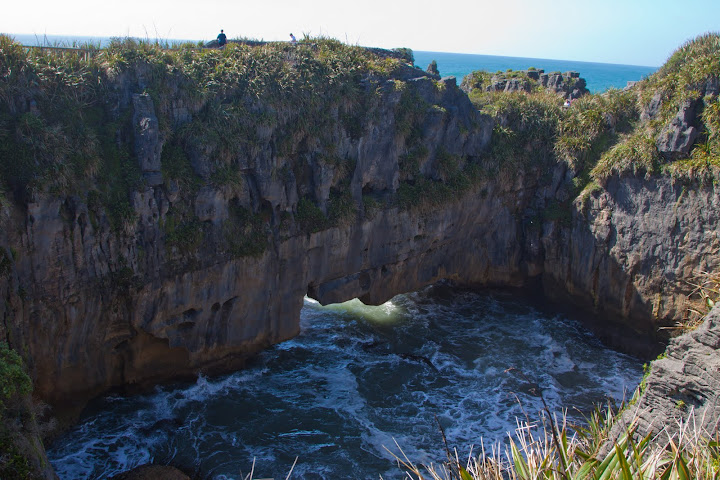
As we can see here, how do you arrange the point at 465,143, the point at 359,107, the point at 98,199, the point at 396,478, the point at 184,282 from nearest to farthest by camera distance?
the point at 396,478 → the point at 98,199 → the point at 184,282 → the point at 359,107 → the point at 465,143

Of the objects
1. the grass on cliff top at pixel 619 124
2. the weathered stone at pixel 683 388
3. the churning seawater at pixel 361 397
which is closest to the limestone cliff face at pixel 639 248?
the grass on cliff top at pixel 619 124

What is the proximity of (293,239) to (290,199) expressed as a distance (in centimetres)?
124

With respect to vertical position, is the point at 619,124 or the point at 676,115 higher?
the point at 676,115

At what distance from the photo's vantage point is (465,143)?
21859 mm

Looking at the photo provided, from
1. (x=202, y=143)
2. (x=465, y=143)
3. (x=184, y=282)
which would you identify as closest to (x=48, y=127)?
(x=202, y=143)

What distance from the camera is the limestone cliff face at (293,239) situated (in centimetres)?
1441

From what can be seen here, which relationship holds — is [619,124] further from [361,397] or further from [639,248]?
[361,397]

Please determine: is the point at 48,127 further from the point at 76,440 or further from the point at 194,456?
the point at 194,456

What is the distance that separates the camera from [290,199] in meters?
18.0

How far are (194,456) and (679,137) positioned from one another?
17.6 meters

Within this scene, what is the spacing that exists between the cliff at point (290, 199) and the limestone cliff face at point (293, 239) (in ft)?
0.19

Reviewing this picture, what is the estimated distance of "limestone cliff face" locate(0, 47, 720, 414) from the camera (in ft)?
47.3

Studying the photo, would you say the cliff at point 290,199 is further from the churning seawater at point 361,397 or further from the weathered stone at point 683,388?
the weathered stone at point 683,388

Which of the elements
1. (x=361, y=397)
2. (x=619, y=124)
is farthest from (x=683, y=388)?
(x=619, y=124)
